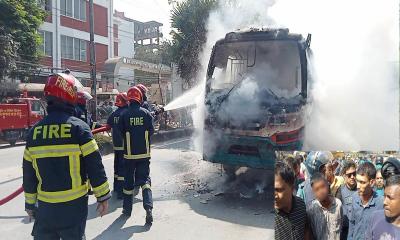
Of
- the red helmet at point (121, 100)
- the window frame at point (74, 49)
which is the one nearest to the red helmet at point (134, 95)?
the red helmet at point (121, 100)

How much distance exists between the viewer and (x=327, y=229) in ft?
8.14

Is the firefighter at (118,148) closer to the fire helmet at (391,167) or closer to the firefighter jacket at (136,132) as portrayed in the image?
the firefighter jacket at (136,132)

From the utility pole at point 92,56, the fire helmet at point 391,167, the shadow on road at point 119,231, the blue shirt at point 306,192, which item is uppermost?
the utility pole at point 92,56

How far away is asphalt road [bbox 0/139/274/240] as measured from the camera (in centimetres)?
482

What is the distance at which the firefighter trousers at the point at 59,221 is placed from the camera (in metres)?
3.14

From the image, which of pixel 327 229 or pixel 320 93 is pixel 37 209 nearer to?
pixel 327 229

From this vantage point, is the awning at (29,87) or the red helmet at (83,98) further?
the awning at (29,87)

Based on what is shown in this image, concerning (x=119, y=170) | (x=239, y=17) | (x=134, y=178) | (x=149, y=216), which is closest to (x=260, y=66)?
(x=134, y=178)

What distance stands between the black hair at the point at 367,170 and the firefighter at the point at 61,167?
1971 millimetres

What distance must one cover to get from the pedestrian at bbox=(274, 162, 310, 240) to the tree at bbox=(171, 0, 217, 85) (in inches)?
576

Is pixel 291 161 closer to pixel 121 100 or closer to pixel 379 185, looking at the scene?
pixel 379 185

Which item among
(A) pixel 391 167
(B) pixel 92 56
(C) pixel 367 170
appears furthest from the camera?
(B) pixel 92 56

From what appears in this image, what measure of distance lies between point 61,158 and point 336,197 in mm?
2065

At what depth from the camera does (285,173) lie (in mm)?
2332
